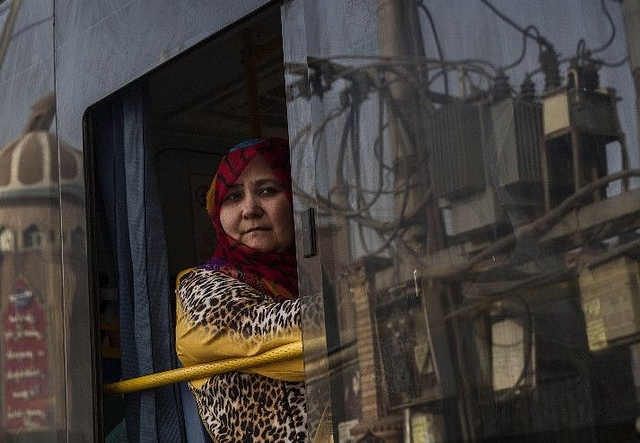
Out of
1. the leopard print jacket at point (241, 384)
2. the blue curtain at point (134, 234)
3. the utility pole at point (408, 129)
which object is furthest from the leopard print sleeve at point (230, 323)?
the utility pole at point (408, 129)

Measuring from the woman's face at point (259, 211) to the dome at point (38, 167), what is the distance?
381mm

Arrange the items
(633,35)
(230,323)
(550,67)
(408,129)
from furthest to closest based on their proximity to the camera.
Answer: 1. (230,323)
2. (408,129)
3. (550,67)
4. (633,35)

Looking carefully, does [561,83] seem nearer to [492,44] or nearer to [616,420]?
[492,44]

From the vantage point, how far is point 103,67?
3023 mm

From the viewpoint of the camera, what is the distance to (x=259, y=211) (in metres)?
3.12

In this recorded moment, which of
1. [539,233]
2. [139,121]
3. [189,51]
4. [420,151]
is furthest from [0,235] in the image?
[539,233]

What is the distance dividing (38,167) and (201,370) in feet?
2.42

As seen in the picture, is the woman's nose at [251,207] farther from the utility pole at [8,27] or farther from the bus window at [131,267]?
the utility pole at [8,27]

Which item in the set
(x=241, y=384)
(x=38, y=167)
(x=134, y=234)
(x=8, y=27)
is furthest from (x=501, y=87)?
(x=8, y=27)

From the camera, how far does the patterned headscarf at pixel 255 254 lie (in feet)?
10.1

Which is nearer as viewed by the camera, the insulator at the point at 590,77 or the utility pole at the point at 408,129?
the insulator at the point at 590,77

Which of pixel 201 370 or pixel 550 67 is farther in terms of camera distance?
pixel 201 370

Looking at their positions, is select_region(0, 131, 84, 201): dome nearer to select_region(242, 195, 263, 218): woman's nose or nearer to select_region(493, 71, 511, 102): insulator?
select_region(242, 195, 263, 218): woman's nose

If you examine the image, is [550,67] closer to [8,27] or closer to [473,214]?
[473,214]
